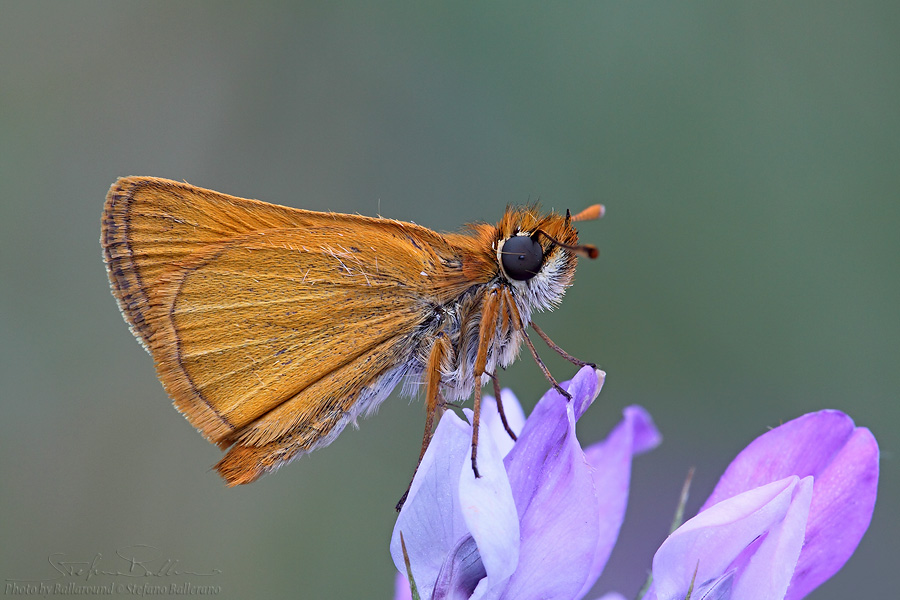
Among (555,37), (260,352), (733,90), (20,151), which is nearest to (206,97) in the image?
(20,151)

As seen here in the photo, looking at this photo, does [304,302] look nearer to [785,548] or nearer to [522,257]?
[522,257]

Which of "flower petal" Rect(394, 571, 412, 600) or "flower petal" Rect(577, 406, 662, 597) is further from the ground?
"flower petal" Rect(577, 406, 662, 597)

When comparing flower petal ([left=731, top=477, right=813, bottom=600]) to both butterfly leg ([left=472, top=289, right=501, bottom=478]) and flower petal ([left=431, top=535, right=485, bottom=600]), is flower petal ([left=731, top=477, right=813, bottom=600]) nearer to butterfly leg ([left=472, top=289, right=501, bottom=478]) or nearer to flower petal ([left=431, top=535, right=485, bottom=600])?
flower petal ([left=431, top=535, right=485, bottom=600])

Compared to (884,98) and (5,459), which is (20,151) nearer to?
(5,459)
